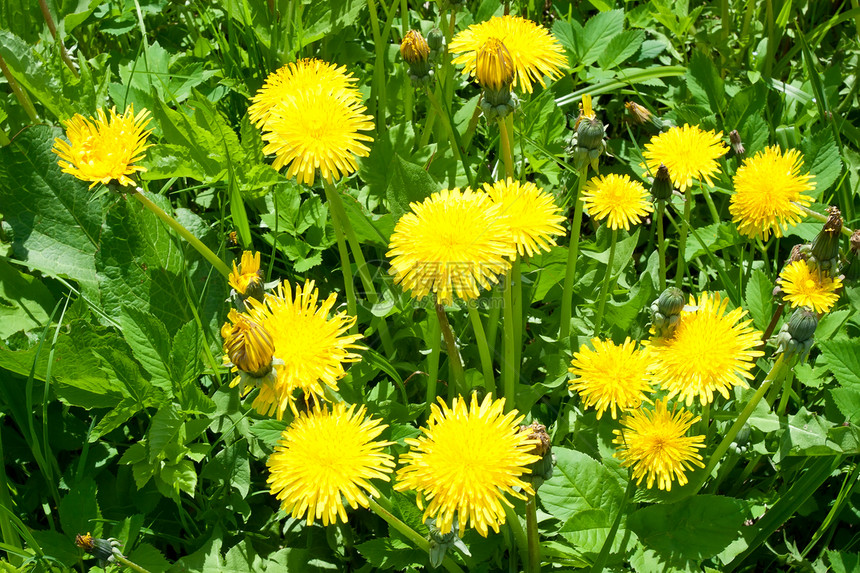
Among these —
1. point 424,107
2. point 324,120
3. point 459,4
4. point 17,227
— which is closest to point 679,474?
point 324,120

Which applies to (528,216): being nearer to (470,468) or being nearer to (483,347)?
(483,347)

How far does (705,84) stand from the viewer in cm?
270

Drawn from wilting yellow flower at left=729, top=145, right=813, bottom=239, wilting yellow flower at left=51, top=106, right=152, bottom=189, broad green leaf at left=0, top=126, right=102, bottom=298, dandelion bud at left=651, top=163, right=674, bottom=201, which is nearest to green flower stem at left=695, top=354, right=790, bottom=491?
wilting yellow flower at left=729, top=145, right=813, bottom=239

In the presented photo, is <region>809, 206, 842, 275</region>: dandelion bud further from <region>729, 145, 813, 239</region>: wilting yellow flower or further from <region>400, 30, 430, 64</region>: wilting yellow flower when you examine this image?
<region>400, 30, 430, 64</region>: wilting yellow flower

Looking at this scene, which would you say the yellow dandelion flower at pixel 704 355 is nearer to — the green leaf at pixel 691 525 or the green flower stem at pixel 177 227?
the green leaf at pixel 691 525

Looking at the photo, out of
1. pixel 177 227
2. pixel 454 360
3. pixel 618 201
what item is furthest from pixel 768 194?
pixel 177 227

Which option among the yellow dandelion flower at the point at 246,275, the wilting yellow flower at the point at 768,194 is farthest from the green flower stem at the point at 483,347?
the wilting yellow flower at the point at 768,194

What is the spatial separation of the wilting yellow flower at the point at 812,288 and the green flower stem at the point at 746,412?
0.15 m

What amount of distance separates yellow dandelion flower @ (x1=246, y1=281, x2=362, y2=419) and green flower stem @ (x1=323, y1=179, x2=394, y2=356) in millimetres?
275

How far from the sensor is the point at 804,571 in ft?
6.15

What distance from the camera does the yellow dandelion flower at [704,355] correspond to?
1.57m

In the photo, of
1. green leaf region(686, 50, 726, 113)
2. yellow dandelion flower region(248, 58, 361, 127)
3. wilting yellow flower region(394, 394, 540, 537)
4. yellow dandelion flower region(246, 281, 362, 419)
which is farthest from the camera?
green leaf region(686, 50, 726, 113)

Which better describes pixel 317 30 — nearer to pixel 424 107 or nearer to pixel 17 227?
pixel 424 107

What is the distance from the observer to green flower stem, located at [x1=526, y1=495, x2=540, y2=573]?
1600mm
